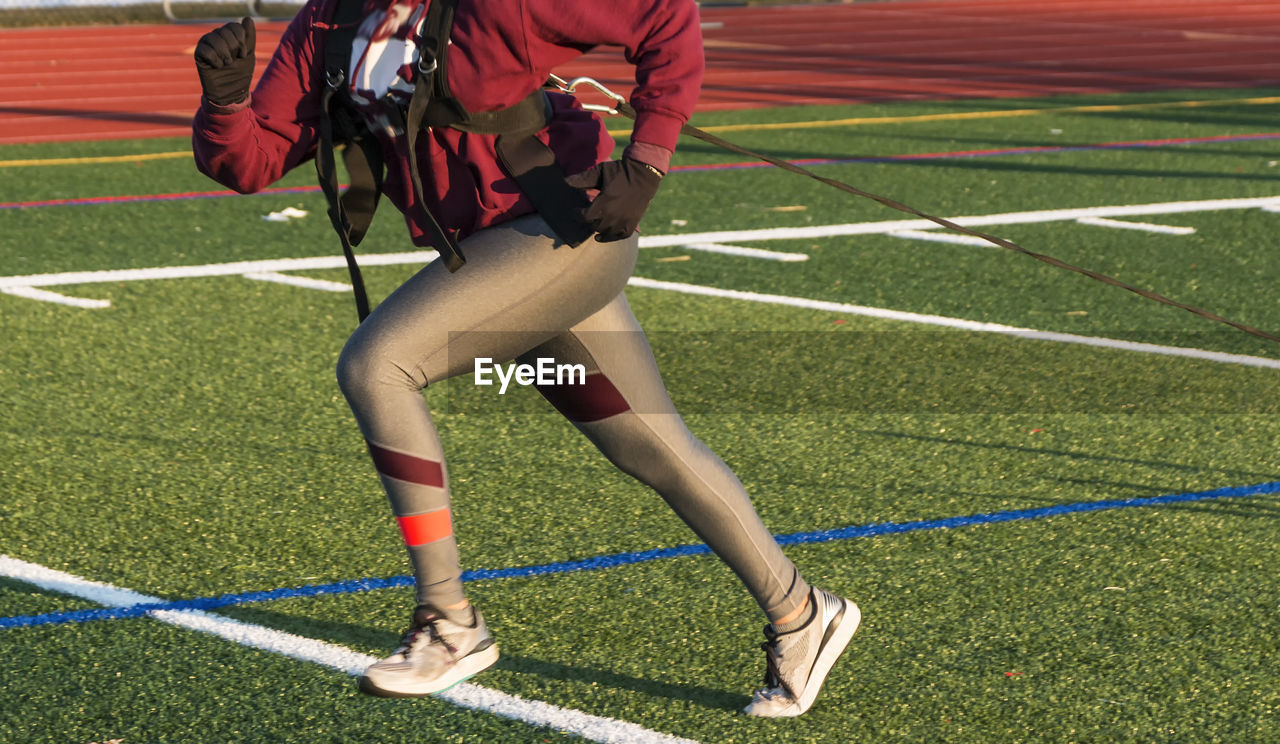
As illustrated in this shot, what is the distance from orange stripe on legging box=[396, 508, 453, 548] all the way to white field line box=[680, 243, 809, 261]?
6.07 metres

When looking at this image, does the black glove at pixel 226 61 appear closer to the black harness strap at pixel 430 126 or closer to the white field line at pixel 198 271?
the black harness strap at pixel 430 126

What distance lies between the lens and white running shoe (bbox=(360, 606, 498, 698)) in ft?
11.9

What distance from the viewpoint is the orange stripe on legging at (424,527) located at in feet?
11.8

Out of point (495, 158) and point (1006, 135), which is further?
point (1006, 135)

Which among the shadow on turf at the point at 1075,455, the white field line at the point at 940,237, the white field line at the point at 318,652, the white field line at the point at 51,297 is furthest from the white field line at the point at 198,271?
the white field line at the point at 318,652

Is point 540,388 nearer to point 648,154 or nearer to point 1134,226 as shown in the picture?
point 648,154

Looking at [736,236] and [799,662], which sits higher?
[799,662]

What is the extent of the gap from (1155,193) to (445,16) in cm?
914

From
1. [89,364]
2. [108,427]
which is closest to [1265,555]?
[108,427]

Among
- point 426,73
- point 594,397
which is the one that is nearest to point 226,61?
point 426,73

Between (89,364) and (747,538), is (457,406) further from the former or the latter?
(747,538)

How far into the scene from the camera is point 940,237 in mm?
10070

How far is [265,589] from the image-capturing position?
4656mm

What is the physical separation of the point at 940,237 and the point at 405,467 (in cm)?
692
